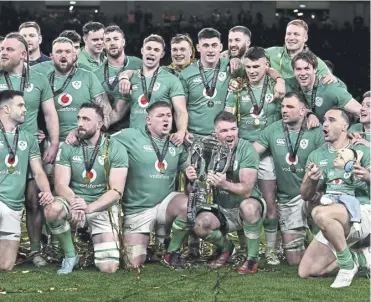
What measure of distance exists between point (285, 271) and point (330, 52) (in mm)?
11057

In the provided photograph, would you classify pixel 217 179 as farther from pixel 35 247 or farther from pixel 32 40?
pixel 32 40

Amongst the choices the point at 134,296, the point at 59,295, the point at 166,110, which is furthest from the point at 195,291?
the point at 166,110

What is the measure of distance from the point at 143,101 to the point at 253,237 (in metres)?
1.54

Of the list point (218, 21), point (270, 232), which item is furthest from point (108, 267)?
point (218, 21)

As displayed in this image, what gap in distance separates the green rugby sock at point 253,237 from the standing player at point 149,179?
595 millimetres

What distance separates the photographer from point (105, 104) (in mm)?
8023

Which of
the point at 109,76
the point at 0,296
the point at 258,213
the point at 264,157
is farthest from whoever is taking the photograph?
the point at 109,76

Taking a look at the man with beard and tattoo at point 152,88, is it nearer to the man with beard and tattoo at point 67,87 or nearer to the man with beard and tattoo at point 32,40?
the man with beard and tattoo at point 67,87

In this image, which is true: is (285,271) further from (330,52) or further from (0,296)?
(330,52)

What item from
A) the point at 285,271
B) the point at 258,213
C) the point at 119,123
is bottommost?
the point at 285,271

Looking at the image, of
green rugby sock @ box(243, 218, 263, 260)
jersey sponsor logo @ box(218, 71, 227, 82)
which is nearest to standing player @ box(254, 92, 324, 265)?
green rugby sock @ box(243, 218, 263, 260)

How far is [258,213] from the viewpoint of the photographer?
7195mm

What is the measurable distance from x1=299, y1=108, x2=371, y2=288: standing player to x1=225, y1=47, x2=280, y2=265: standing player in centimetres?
63

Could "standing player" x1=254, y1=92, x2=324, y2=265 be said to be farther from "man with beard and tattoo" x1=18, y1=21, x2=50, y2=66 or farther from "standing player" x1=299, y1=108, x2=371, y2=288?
"man with beard and tattoo" x1=18, y1=21, x2=50, y2=66
